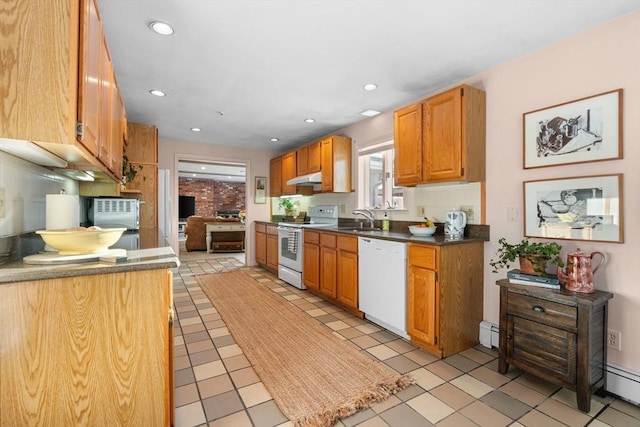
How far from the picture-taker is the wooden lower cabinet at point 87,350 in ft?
3.60

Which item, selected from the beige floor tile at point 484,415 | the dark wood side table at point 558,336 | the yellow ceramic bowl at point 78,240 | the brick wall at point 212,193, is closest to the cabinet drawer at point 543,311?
the dark wood side table at point 558,336

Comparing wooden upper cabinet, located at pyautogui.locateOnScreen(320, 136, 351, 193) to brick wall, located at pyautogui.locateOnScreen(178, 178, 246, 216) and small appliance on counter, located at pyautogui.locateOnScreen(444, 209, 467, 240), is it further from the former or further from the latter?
brick wall, located at pyautogui.locateOnScreen(178, 178, 246, 216)

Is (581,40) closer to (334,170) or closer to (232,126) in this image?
(334,170)

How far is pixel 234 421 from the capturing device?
162 cm

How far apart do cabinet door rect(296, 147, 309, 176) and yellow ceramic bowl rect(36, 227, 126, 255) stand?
361 centimetres

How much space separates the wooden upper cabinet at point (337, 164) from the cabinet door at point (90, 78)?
295cm

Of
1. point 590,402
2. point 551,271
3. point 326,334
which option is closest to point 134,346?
point 326,334

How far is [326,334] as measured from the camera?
8.84 ft

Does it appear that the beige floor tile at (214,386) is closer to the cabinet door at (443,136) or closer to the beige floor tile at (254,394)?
the beige floor tile at (254,394)

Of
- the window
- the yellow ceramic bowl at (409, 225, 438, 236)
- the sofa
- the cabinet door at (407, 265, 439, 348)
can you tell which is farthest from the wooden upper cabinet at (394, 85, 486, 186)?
the sofa

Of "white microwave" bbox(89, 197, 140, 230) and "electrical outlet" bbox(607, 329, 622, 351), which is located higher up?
"white microwave" bbox(89, 197, 140, 230)

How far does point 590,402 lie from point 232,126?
4.54m

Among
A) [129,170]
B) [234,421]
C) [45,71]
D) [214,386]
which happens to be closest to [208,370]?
[214,386]

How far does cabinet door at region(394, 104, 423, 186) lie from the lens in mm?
2807
